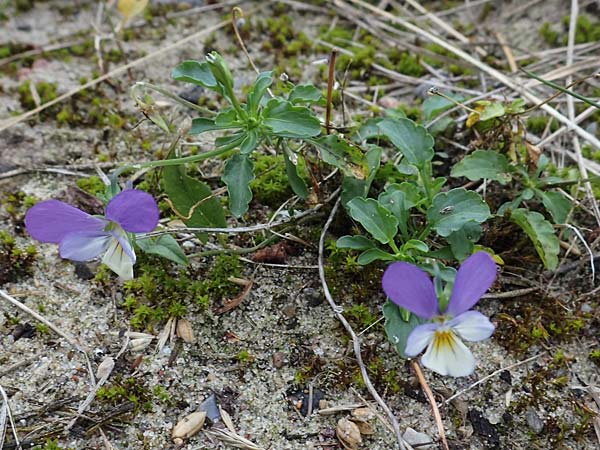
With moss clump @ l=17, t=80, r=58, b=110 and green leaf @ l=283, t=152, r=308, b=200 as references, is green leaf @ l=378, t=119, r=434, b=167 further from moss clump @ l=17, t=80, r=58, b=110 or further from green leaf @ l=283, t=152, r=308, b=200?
moss clump @ l=17, t=80, r=58, b=110

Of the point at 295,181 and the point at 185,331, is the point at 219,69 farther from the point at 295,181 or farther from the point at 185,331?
the point at 185,331

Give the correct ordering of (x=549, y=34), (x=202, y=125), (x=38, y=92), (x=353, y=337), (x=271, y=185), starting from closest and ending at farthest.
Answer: (x=353, y=337), (x=202, y=125), (x=271, y=185), (x=38, y=92), (x=549, y=34)

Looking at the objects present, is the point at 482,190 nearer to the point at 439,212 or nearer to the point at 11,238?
the point at 439,212

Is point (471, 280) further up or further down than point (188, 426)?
further up

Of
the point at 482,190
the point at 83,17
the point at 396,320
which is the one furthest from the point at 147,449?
the point at 83,17

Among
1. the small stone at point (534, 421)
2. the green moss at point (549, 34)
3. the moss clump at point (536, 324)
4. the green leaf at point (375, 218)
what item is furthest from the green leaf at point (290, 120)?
the green moss at point (549, 34)

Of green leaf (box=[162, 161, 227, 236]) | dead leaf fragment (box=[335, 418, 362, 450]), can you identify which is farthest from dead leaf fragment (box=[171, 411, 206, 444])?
green leaf (box=[162, 161, 227, 236])

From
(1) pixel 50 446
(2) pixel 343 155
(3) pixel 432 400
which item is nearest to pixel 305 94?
(2) pixel 343 155

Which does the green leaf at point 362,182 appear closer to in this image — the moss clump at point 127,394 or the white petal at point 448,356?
the white petal at point 448,356
